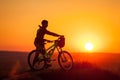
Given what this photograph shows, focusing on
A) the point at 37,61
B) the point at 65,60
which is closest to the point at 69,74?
the point at 65,60

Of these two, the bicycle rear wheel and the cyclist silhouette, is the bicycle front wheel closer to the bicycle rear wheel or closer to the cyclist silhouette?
the bicycle rear wheel

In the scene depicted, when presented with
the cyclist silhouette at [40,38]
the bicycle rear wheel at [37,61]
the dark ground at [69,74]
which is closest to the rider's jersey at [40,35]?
the cyclist silhouette at [40,38]

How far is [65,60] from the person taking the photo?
74.5 ft

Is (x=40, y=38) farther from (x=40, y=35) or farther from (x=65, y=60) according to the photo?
(x=65, y=60)

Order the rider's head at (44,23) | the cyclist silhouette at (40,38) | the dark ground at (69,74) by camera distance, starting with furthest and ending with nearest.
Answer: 1. the cyclist silhouette at (40,38)
2. the rider's head at (44,23)
3. the dark ground at (69,74)

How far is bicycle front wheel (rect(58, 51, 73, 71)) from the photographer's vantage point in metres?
22.7

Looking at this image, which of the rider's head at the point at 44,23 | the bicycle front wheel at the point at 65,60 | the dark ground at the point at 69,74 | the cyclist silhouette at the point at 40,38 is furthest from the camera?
the bicycle front wheel at the point at 65,60

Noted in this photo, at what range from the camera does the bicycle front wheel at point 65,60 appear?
74.3 ft

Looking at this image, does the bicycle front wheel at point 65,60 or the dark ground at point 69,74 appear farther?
the bicycle front wheel at point 65,60

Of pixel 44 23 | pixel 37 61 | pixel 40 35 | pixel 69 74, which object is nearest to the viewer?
pixel 69 74

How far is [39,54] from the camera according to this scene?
22.3 m

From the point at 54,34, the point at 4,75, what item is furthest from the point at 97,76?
the point at 4,75

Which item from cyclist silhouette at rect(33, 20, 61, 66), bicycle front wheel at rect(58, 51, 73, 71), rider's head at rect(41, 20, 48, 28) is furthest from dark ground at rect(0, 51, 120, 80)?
rider's head at rect(41, 20, 48, 28)

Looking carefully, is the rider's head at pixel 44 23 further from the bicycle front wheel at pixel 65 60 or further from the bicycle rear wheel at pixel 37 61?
the bicycle front wheel at pixel 65 60
